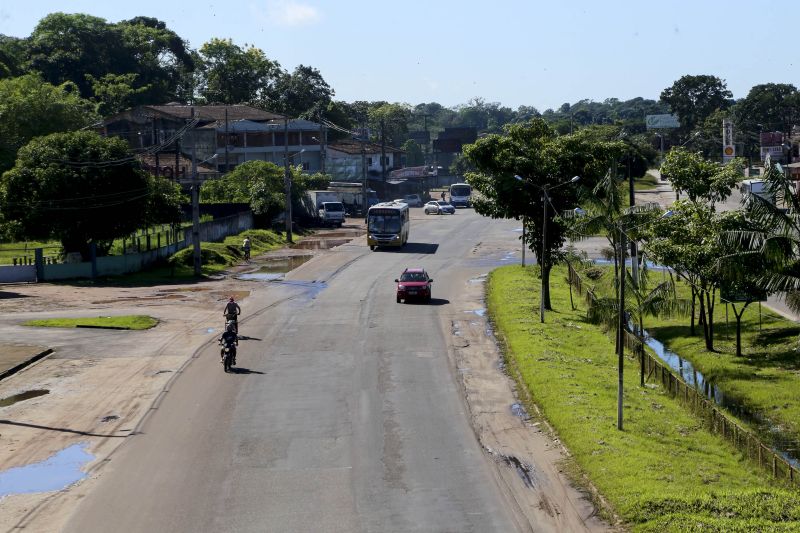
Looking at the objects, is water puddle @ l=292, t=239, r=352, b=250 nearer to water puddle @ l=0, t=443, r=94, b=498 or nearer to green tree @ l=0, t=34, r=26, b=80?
water puddle @ l=0, t=443, r=94, b=498

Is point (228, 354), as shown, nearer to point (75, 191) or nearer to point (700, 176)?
point (700, 176)

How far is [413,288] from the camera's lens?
4991 centimetres

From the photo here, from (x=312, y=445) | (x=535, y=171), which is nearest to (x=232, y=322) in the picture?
(x=312, y=445)

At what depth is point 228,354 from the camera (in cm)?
3472

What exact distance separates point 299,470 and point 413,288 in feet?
87.5

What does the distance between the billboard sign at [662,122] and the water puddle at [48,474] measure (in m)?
148

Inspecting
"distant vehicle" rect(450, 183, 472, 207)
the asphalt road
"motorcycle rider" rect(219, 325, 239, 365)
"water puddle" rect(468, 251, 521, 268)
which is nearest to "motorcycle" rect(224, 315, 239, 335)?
"motorcycle rider" rect(219, 325, 239, 365)

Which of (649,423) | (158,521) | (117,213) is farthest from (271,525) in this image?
(117,213)

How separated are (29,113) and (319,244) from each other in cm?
3010

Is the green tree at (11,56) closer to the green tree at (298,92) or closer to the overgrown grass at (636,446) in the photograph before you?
the green tree at (298,92)

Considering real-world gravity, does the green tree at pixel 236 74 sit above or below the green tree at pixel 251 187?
above

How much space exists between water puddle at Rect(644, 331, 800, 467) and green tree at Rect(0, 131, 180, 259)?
31463mm

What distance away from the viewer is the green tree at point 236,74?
161 m

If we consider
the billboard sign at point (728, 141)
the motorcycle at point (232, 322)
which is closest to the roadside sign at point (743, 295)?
the motorcycle at point (232, 322)
